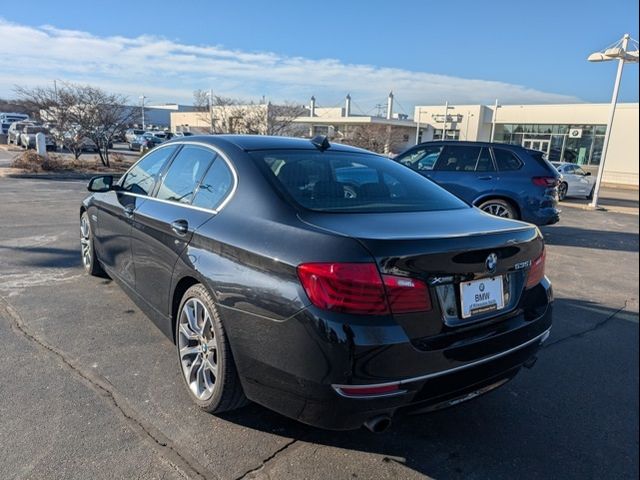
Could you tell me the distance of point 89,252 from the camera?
207 inches

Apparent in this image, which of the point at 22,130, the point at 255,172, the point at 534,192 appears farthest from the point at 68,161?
the point at 255,172

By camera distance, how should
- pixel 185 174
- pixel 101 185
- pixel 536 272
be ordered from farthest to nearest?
pixel 101 185
pixel 185 174
pixel 536 272

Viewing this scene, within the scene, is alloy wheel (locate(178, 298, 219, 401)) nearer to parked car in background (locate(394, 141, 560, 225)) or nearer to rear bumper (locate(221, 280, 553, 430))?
rear bumper (locate(221, 280, 553, 430))

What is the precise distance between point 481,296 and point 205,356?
5.22ft

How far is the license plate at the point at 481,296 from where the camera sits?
229 centimetres

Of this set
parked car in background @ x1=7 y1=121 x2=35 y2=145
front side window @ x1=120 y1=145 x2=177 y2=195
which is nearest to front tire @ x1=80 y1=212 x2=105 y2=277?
front side window @ x1=120 y1=145 x2=177 y2=195

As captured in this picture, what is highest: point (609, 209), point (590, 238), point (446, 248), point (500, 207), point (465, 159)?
point (465, 159)

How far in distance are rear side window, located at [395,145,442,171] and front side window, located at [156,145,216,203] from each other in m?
6.11

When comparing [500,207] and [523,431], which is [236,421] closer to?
[523,431]

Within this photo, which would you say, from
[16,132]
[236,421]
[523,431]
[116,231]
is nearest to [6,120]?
[16,132]

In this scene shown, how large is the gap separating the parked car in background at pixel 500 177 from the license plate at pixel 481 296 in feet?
18.8

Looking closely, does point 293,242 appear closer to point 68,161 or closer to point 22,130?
point 68,161

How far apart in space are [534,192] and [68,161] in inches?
717

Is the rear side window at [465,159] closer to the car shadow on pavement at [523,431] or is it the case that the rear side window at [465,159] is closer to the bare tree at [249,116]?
the car shadow on pavement at [523,431]
